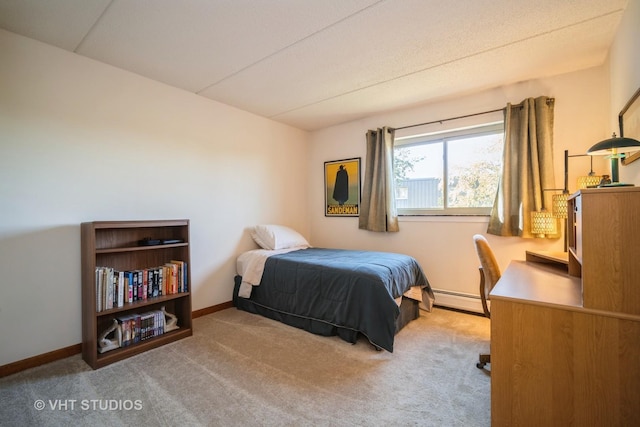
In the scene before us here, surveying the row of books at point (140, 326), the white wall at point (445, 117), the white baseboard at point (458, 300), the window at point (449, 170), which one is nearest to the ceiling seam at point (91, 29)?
the row of books at point (140, 326)

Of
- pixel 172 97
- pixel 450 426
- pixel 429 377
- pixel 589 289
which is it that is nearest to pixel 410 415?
pixel 450 426

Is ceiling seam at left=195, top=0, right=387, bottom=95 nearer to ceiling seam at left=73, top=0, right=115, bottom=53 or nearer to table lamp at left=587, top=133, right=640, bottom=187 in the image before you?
ceiling seam at left=73, top=0, right=115, bottom=53

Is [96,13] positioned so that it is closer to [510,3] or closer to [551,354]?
[510,3]

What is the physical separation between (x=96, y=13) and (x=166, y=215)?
1664 millimetres

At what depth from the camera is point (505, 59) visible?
7.70 feet

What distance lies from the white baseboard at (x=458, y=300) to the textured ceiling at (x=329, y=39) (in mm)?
2265

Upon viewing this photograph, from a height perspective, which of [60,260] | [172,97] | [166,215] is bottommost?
[60,260]

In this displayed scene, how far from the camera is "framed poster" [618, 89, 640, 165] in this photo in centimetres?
162

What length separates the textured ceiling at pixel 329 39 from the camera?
1.75 m

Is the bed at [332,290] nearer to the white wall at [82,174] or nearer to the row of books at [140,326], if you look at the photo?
the white wall at [82,174]

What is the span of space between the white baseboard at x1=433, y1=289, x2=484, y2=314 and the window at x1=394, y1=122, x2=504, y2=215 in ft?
3.07

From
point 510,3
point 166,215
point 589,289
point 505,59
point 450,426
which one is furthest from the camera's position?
point 166,215

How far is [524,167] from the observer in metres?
2.70

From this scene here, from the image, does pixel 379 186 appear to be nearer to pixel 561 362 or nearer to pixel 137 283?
pixel 561 362
